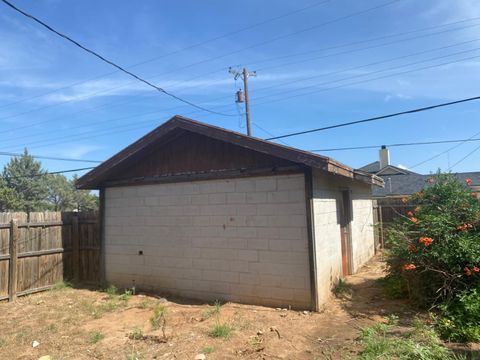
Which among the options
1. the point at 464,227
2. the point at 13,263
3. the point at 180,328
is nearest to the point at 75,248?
the point at 13,263

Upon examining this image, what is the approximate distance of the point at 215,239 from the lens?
774 centimetres

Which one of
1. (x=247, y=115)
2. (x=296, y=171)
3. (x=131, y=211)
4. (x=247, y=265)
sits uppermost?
(x=247, y=115)

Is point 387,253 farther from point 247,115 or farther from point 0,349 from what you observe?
point 247,115

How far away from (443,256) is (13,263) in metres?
8.63

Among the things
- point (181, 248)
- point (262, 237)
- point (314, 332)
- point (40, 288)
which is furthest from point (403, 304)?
point (40, 288)

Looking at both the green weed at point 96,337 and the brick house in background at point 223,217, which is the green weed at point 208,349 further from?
the brick house in background at point 223,217

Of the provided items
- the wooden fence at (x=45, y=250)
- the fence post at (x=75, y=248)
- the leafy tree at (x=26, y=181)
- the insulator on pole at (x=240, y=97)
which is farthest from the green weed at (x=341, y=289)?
the leafy tree at (x=26, y=181)

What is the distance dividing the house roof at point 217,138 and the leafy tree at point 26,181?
42.4 m

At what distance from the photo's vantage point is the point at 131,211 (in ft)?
29.7

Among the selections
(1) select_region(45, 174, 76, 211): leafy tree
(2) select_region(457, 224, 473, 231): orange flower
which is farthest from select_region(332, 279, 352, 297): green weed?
(1) select_region(45, 174, 76, 211): leafy tree

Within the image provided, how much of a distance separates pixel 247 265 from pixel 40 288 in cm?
515

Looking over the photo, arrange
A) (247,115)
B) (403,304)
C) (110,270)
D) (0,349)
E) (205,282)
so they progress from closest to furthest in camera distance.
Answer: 1. (0,349)
2. (403,304)
3. (205,282)
4. (110,270)
5. (247,115)

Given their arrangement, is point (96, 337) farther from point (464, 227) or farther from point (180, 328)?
point (464, 227)

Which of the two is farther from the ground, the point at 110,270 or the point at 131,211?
the point at 131,211
